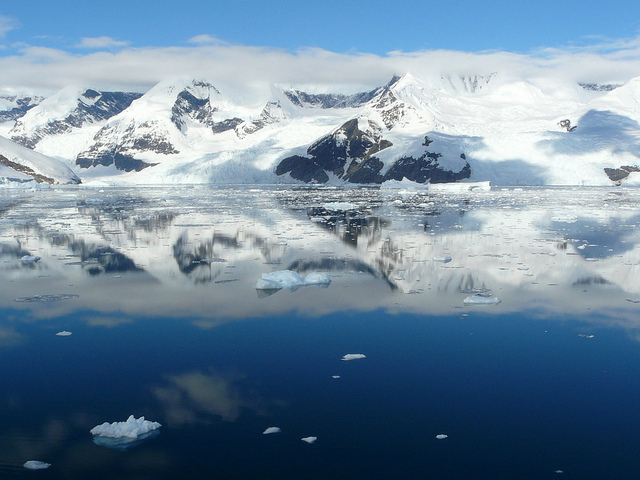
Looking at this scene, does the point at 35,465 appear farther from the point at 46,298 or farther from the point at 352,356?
the point at 46,298

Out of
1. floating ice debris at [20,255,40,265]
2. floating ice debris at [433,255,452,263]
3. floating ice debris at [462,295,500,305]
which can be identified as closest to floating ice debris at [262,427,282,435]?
floating ice debris at [462,295,500,305]

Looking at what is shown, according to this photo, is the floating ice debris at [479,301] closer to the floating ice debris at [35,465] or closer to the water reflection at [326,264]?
the water reflection at [326,264]

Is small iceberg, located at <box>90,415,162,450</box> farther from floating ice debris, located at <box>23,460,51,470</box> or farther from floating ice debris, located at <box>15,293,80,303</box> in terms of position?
floating ice debris, located at <box>15,293,80,303</box>

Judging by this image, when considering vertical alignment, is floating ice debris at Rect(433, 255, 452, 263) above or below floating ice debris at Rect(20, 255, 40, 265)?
above

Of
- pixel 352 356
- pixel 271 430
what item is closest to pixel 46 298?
pixel 352 356

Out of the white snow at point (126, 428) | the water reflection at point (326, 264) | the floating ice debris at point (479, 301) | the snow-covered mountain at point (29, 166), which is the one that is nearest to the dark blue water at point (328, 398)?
the white snow at point (126, 428)

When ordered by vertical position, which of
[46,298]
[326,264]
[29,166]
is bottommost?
[46,298]
